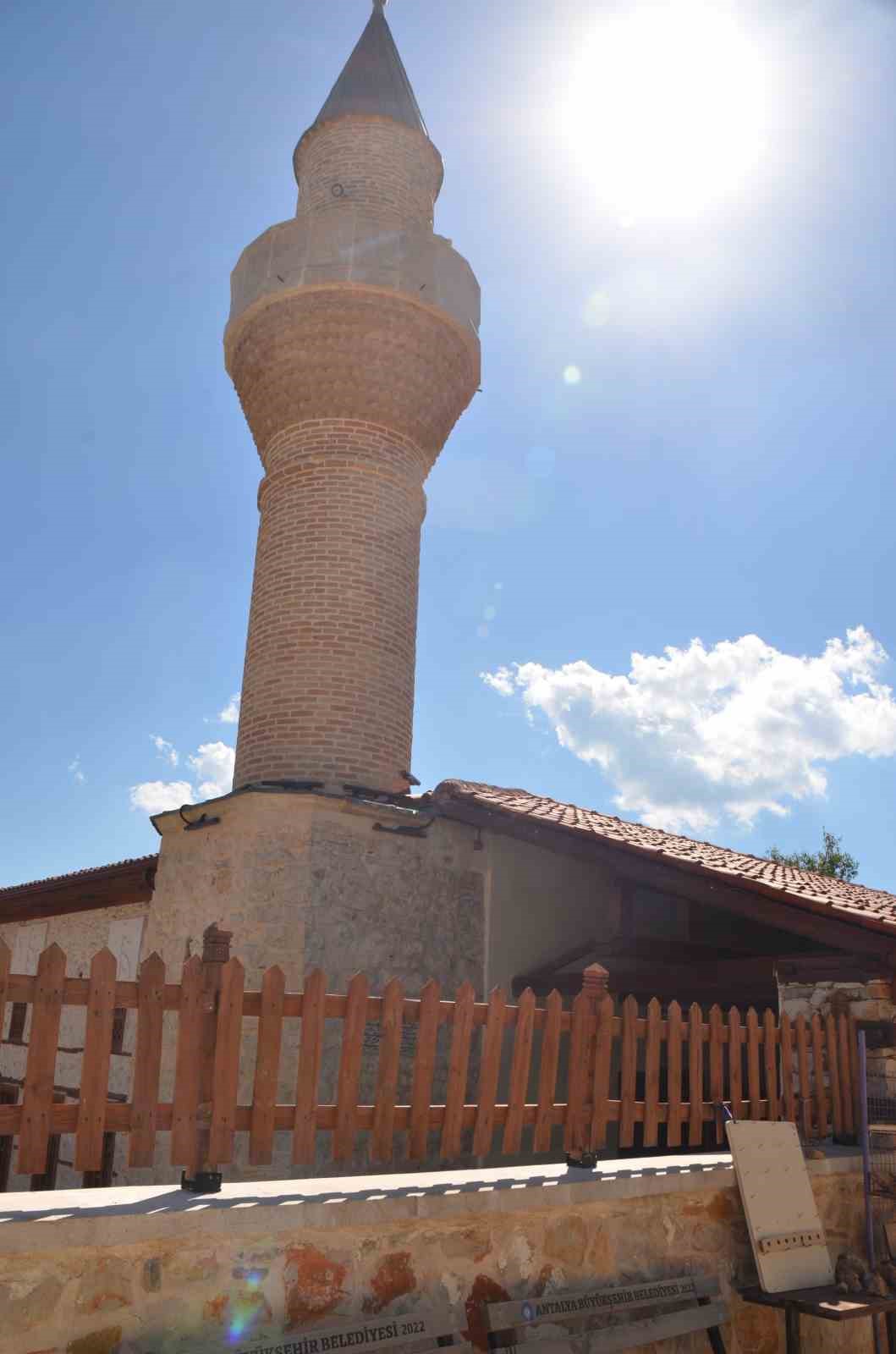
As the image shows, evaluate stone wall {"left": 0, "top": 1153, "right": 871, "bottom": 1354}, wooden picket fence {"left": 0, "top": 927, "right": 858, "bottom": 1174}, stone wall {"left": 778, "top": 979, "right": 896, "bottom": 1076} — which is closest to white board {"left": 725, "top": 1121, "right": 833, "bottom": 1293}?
stone wall {"left": 0, "top": 1153, "right": 871, "bottom": 1354}

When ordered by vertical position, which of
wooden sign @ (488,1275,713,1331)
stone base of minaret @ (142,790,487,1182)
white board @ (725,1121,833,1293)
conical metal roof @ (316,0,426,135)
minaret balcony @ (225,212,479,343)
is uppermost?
conical metal roof @ (316,0,426,135)

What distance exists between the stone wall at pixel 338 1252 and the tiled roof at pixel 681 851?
1691 millimetres

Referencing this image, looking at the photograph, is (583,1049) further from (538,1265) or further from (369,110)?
(369,110)

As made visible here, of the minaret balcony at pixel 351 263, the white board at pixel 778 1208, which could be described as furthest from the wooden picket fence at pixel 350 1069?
the minaret balcony at pixel 351 263

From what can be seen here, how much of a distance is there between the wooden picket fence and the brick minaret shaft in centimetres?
411

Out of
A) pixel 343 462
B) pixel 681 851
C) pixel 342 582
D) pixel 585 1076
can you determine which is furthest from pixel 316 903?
pixel 343 462

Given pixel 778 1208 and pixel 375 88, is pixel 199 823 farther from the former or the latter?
pixel 375 88

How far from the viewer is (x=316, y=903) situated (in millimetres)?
7242

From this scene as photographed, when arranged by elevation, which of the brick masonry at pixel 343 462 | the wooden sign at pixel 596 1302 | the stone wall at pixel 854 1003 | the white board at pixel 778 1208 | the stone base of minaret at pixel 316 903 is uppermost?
the brick masonry at pixel 343 462

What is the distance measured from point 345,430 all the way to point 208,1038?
23.3 ft

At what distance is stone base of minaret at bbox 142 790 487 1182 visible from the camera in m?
7.05

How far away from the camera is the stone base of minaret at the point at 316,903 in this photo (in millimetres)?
7051

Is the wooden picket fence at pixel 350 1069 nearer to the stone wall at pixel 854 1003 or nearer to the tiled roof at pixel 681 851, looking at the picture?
the stone wall at pixel 854 1003

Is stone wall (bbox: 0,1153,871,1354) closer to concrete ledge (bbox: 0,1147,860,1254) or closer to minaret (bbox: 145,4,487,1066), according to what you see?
concrete ledge (bbox: 0,1147,860,1254)
